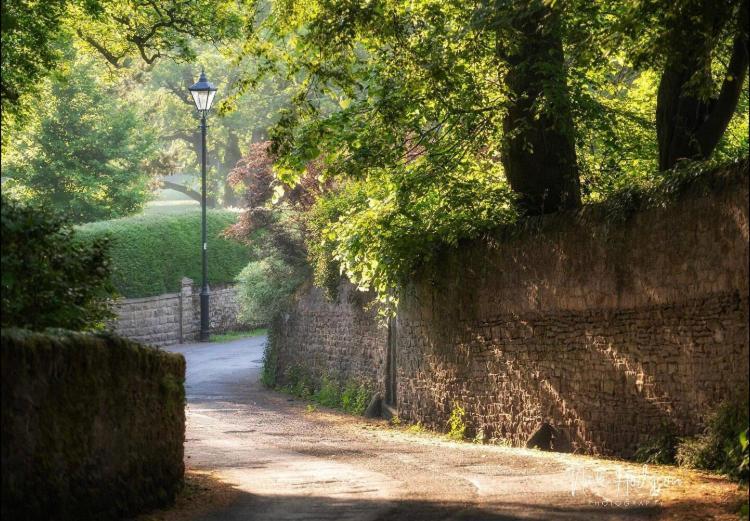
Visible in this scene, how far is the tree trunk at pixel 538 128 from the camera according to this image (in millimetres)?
15656

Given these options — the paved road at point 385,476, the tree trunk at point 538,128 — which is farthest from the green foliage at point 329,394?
the tree trunk at point 538,128

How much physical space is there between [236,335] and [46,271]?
98.6 ft

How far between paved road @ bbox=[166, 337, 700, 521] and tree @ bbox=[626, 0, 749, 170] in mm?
4214

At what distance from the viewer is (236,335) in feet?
129

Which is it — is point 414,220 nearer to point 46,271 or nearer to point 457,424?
point 457,424

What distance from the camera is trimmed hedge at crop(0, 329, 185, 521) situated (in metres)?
7.79

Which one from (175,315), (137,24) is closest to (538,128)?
(137,24)

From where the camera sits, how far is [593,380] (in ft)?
47.5

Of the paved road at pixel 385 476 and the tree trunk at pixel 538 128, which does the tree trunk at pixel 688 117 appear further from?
the paved road at pixel 385 476

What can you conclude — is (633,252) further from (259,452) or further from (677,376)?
(259,452)

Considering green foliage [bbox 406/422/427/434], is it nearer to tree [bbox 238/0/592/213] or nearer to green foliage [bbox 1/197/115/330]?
tree [bbox 238/0/592/213]

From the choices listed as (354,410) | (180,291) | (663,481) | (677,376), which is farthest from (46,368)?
(180,291)

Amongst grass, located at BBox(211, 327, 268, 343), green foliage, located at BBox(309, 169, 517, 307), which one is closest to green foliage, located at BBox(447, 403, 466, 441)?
green foliage, located at BBox(309, 169, 517, 307)

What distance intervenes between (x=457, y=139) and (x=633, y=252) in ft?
15.2
